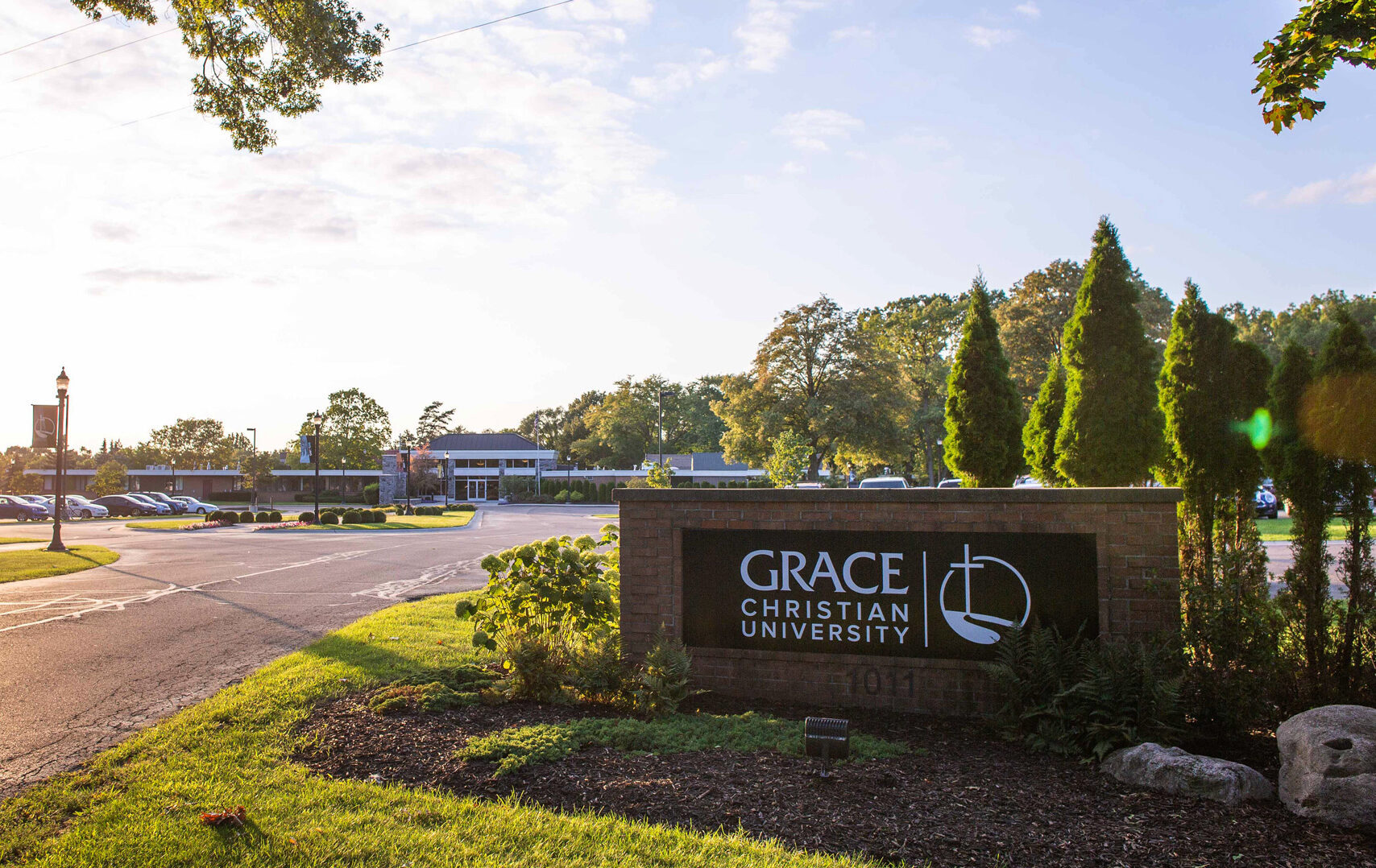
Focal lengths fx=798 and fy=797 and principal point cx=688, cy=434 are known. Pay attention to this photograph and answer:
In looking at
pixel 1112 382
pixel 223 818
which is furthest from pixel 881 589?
pixel 1112 382

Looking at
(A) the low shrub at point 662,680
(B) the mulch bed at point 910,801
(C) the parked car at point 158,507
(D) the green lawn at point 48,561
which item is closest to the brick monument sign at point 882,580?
(A) the low shrub at point 662,680

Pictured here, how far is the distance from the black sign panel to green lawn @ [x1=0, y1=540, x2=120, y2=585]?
14.7 metres

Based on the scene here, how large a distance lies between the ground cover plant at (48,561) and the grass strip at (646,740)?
1458 centimetres

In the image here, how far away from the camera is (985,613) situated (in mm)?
5793

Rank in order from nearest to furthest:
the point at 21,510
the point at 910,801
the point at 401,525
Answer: the point at 910,801
the point at 401,525
the point at 21,510

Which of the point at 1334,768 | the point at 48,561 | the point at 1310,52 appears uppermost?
the point at 1310,52

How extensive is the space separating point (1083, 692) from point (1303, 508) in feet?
7.77

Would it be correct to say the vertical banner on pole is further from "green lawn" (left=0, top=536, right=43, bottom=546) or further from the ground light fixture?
the ground light fixture

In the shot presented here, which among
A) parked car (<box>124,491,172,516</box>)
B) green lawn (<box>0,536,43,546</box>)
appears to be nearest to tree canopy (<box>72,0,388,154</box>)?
green lawn (<box>0,536,43,546</box>)

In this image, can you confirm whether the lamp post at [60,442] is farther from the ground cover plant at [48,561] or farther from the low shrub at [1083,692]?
the low shrub at [1083,692]

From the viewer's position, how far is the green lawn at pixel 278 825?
3459 millimetres

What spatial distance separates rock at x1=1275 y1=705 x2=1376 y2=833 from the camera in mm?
3746

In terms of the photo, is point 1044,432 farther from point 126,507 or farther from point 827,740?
point 126,507

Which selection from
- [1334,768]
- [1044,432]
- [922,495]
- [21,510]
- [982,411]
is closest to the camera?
[1334,768]
